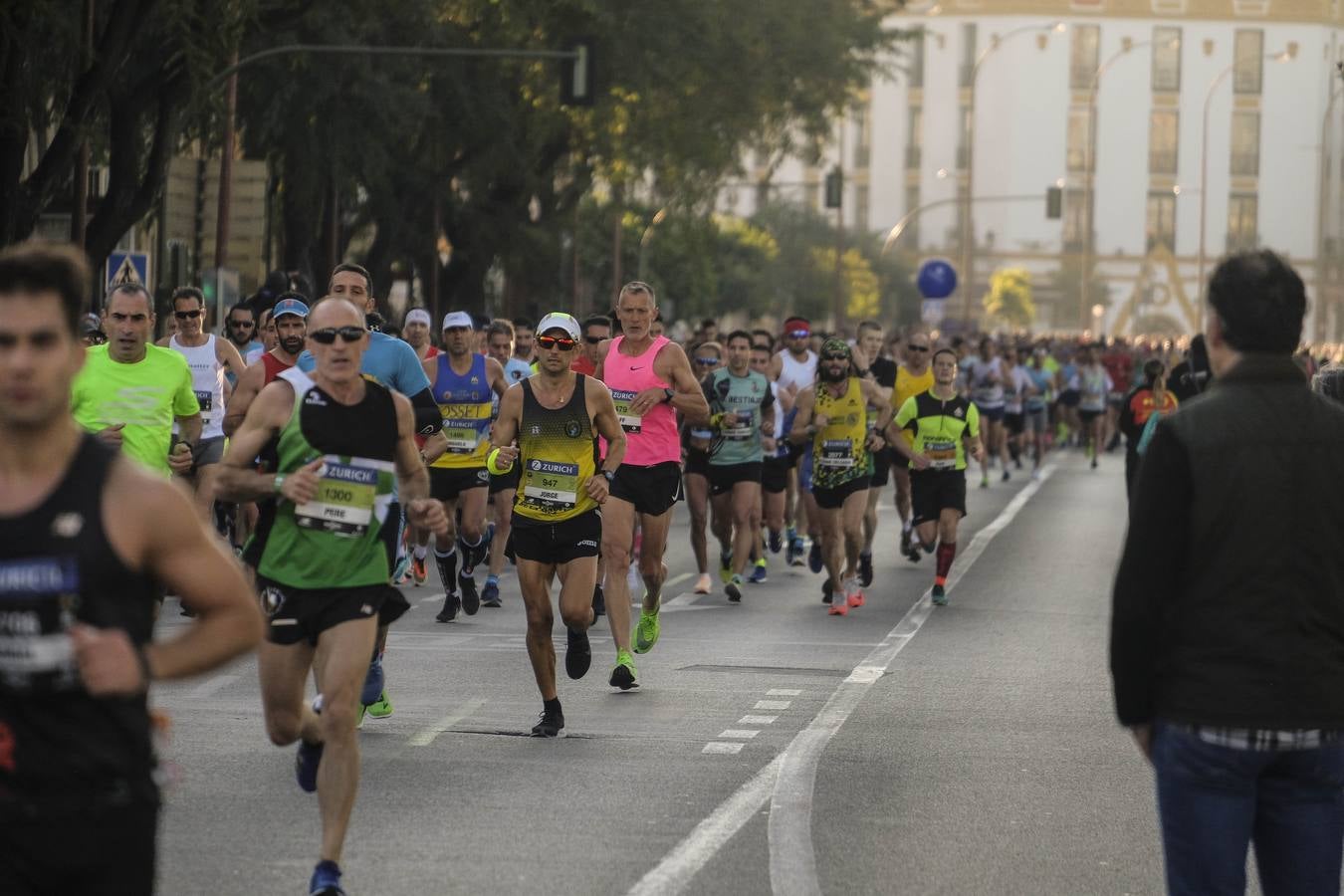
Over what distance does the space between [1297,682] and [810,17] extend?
36148mm

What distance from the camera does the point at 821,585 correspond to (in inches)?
709

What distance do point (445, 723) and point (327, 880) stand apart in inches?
149

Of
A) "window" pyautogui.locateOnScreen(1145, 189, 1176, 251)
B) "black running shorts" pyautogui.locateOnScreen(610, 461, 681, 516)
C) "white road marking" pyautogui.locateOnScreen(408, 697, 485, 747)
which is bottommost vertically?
"white road marking" pyautogui.locateOnScreen(408, 697, 485, 747)

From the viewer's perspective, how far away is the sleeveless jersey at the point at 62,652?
3932mm

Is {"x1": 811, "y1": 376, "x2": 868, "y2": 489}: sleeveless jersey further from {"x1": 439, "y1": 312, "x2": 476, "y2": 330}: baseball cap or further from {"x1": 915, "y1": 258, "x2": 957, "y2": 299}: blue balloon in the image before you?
{"x1": 915, "y1": 258, "x2": 957, "y2": 299}: blue balloon

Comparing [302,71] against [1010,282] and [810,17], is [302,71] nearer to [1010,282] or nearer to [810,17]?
[810,17]

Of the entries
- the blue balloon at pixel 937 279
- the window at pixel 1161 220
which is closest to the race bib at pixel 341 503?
the blue balloon at pixel 937 279

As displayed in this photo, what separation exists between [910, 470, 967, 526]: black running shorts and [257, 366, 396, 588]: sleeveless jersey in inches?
379

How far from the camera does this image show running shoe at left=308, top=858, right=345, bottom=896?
6.68m

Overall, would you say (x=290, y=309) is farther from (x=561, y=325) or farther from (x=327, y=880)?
(x=327, y=880)

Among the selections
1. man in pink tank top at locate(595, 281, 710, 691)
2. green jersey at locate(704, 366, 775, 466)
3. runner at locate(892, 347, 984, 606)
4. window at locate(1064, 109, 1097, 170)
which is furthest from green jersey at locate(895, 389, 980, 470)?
window at locate(1064, 109, 1097, 170)

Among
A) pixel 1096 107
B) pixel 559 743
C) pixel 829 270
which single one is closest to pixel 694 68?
pixel 559 743

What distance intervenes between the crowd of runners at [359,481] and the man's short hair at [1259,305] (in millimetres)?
1982

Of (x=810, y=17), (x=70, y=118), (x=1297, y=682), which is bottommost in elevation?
(x=1297, y=682)
